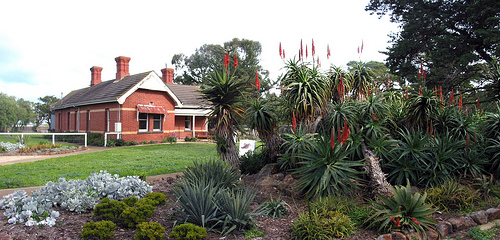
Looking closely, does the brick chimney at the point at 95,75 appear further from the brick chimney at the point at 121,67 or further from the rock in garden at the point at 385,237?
the rock in garden at the point at 385,237

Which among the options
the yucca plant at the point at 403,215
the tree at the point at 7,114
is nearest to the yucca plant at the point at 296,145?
the yucca plant at the point at 403,215

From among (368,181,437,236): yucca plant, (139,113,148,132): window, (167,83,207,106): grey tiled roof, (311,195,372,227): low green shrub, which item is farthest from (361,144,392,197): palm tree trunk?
(167,83,207,106): grey tiled roof

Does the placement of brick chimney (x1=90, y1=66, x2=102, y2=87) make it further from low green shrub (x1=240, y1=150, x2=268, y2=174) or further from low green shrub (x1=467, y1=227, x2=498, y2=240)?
low green shrub (x1=467, y1=227, x2=498, y2=240)

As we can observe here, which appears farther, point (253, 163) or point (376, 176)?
point (253, 163)

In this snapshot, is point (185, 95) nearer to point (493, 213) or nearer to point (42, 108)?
point (493, 213)

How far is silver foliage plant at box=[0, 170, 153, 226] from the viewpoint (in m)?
4.45

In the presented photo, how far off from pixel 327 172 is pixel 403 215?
1398mm

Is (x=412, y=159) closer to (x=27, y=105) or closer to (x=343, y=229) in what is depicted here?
(x=343, y=229)

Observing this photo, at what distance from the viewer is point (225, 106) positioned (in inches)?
286

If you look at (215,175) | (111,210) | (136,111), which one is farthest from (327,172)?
(136,111)

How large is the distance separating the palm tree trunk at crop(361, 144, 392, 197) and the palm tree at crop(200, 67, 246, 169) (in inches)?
117

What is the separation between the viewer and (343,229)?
418 cm

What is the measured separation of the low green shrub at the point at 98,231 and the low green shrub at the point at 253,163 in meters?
4.62

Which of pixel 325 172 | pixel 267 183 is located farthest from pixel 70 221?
pixel 325 172
